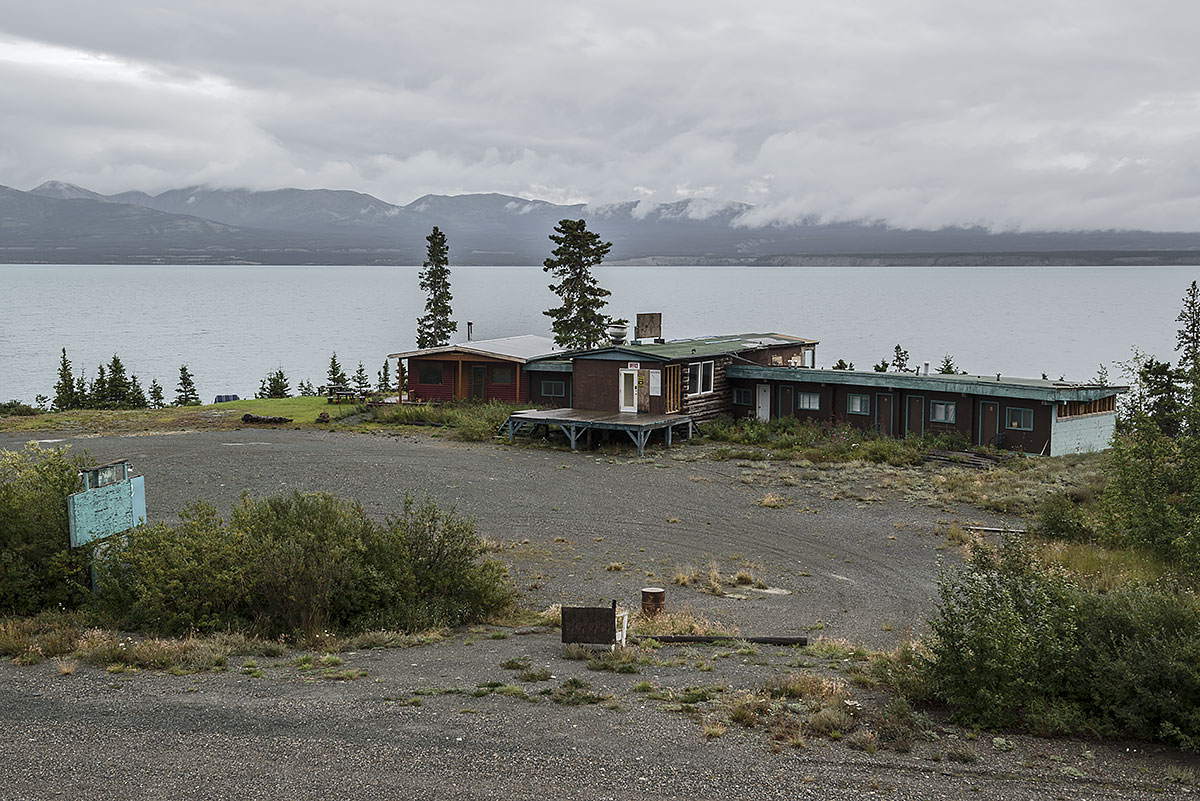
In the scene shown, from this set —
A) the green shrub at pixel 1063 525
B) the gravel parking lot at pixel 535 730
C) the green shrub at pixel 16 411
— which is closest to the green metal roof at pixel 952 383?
the green shrub at pixel 1063 525

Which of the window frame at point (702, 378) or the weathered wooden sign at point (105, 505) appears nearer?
the weathered wooden sign at point (105, 505)

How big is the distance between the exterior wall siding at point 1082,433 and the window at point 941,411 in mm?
3014

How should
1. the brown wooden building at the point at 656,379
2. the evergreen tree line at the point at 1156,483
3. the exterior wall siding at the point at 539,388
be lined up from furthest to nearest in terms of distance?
the exterior wall siding at the point at 539,388
the brown wooden building at the point at 656,379
the evergreen tree line at the point at 1156,483

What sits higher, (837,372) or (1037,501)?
(837,372)

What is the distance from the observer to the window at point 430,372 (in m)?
39.0

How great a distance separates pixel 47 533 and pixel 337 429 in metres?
20.8

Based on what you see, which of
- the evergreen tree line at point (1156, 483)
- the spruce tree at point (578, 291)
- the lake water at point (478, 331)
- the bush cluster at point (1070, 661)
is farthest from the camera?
the lake water at point (478, 331)

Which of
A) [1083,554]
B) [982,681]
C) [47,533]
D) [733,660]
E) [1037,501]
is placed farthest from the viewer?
[1037,501]

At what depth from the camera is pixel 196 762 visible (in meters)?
8.41

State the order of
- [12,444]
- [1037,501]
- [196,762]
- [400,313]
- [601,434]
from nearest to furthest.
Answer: [196,762], [1037,501], [12,444], [601,434], [400,313]

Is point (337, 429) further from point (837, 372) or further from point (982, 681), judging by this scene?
point (982, 681)

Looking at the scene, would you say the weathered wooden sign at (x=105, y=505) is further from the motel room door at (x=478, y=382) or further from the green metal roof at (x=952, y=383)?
the motel room door at (x=478, y=382)

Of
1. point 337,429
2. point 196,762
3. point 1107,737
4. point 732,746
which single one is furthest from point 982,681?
point 337,429

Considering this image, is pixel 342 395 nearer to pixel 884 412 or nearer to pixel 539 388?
pixel 539 388
